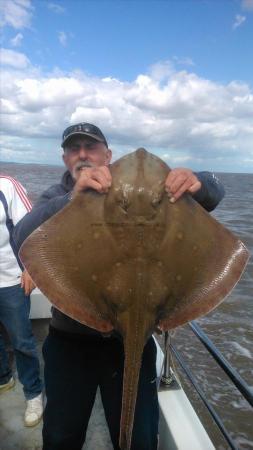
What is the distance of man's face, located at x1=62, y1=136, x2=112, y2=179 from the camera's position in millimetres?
3053

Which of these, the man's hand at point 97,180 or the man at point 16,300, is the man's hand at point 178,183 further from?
the man at point 16,300

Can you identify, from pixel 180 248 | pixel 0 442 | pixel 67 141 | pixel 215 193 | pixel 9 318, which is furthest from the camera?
pixel 9 318

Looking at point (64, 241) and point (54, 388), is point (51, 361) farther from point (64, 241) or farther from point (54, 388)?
point (64, 241)

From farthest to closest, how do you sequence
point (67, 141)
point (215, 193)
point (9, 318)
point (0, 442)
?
point (9, 318) → point (0, 442) → point (67, 141) → point (215, 193)

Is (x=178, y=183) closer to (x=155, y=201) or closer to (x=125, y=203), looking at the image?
(x=155, y=201)

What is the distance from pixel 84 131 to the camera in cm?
304

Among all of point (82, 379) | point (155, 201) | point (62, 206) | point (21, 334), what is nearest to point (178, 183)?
point (155, 201)

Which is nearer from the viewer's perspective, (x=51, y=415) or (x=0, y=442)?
(x=51, y=415)

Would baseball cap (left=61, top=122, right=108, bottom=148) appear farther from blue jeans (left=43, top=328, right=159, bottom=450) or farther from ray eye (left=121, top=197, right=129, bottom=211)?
blue jeans (left=43, top=328, right=159, bottom=450)

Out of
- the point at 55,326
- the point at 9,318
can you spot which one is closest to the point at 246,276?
the point at 9,318

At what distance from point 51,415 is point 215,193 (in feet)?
6.59

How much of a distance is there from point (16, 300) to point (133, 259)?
100 inches

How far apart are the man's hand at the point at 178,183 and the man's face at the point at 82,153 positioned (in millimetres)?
1109

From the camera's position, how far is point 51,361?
8.97ft
